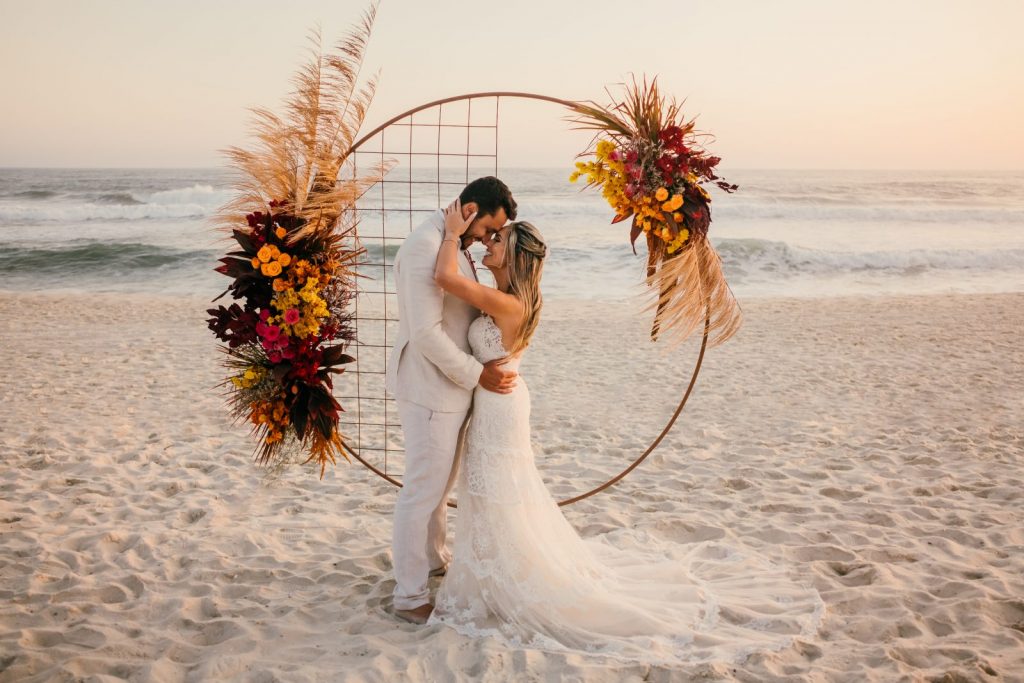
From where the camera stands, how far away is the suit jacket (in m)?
3.33

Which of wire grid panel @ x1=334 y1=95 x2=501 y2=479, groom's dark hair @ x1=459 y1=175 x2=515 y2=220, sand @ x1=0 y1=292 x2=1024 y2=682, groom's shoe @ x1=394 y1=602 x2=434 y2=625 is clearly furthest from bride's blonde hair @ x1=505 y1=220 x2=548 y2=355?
sand @ x1=0 y1=292 x2=1024 y2=682

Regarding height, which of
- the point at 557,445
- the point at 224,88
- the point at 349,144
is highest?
the point at 224,88

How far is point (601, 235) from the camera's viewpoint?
18.9 meters

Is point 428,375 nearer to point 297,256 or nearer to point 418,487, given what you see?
point 418,487

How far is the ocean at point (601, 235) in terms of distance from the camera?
51.4 feet

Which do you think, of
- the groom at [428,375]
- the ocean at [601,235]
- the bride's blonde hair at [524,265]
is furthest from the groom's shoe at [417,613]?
the ocean at [601,235]

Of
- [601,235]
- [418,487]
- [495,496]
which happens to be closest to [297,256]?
[418,487]

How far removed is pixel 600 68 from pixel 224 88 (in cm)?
841

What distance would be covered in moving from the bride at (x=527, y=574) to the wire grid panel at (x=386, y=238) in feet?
1.57

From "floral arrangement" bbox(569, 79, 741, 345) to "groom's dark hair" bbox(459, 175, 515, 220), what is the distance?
1.19 feet

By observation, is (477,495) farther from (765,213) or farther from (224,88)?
(765,213)

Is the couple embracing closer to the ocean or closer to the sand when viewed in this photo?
the sand

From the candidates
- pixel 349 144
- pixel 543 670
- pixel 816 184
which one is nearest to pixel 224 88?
pixel 349 144

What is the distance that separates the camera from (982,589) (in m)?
3.71
